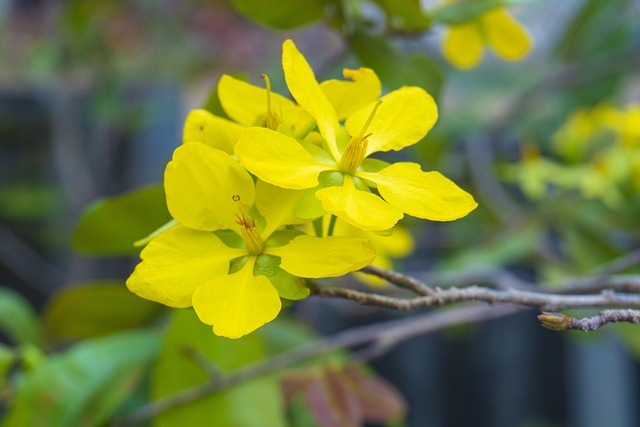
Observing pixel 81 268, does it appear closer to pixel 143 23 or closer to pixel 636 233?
pixel 143 23

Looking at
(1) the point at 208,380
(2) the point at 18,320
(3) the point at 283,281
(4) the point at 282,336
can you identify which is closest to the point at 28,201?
(2) the point at 18,320

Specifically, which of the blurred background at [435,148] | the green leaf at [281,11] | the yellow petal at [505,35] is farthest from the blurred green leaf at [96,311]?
the yellow petal at [505,35]

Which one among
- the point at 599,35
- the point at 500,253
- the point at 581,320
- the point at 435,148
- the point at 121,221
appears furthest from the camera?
the point at 599,35

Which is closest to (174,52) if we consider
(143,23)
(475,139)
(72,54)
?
(143,23)

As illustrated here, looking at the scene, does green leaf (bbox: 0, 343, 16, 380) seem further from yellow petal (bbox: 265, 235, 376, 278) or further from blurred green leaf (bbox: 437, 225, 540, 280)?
blurred green leaf (bbox: 437, 225, 540, 280)

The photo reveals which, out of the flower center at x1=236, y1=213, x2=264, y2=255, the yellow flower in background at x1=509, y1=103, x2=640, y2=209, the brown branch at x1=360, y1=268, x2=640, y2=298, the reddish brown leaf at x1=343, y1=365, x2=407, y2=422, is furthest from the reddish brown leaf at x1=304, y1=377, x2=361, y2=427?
the yellow flower in background at x1=509, y1=103, x2=640, y2=209

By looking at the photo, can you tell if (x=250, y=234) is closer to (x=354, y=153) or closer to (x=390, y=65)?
(x=354, y=153)

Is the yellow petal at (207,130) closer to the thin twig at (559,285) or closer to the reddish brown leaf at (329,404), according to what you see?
the thin twig at (559,285)
